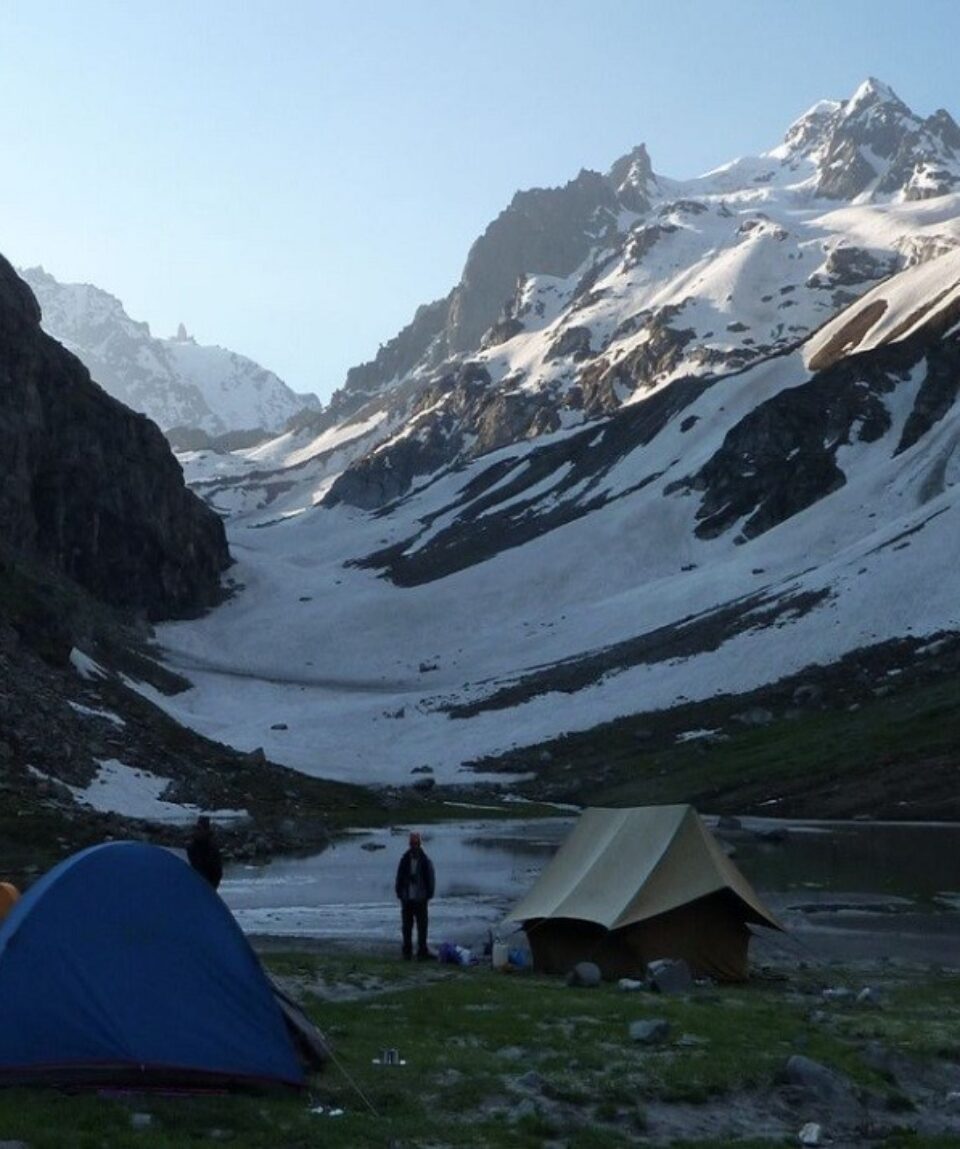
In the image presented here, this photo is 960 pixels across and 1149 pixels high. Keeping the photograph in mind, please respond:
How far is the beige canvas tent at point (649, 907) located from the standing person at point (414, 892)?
5.97ft

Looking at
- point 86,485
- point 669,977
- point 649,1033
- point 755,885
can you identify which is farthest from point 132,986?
point 86,485

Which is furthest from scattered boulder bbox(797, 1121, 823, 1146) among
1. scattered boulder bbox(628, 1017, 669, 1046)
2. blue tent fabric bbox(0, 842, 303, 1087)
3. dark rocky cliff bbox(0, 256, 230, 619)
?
dark rocky cliff bbox(0, 256, 230, 619)

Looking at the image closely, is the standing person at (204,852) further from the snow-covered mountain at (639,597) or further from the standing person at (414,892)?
the snow-covered mountain at (639,597)

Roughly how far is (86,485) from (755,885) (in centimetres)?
11544

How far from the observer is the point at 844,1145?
1608 cm

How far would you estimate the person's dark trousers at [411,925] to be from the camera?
29.6m

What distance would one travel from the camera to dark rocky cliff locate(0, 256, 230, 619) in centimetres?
13350

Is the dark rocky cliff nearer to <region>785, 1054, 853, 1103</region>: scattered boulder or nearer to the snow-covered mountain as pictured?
the snow-covered mountain

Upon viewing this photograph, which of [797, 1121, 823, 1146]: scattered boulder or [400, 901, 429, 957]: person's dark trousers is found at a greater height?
[797, 1121, 823, 1146]: scattered boulder

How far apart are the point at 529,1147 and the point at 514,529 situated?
179 m

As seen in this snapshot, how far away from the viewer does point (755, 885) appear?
4406 centimetres

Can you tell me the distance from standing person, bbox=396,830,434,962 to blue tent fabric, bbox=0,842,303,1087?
12.0m

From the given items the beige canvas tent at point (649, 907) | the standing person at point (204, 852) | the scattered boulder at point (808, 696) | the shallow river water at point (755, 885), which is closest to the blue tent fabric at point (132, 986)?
the standing person at point (204, 852)

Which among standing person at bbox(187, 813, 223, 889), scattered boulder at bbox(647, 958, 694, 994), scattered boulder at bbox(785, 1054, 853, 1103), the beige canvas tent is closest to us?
scattered boulder at bbox(785, 1054, 853, 1103)
